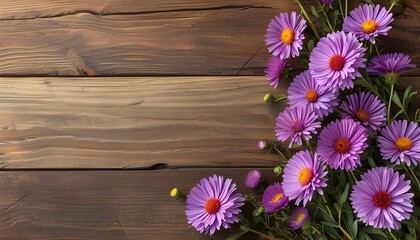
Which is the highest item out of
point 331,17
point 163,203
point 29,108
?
point 331,17

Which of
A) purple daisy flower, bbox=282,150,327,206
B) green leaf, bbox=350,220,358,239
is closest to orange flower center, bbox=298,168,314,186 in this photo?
purple daisy flower, bbox=282,150,327,206

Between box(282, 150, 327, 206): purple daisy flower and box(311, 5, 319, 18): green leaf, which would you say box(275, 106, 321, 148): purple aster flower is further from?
box(311, 5, 319, 18): green leaf

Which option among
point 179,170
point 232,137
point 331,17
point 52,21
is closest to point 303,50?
point 331,17

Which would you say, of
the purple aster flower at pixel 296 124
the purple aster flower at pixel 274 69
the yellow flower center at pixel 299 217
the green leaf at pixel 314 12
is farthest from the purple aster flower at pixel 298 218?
the green leaf at pixel 314 12

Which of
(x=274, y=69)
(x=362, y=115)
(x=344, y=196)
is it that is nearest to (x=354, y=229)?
(x=344, y=196)

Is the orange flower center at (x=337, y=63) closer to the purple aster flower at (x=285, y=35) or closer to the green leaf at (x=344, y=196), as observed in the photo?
the purple aster flower at (x=285, y=35)

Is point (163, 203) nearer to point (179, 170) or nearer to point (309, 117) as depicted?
point (179, 170)

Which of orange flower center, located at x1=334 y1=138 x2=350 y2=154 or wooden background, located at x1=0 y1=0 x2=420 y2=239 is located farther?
wooden background, located at x1=0 y1=0 x2=420 y2=239
